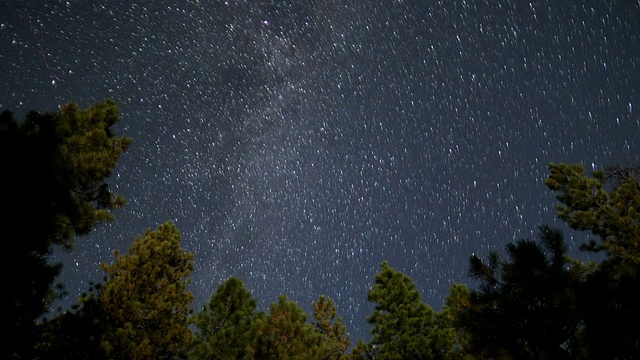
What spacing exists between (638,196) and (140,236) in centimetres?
1403

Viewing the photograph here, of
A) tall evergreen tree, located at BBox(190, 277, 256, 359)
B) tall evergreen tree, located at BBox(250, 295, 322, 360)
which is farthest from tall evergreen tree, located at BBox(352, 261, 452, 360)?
tall evergreen tree, located at BBox(190, 277, 256, 359)

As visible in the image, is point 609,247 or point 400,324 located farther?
point 400,324

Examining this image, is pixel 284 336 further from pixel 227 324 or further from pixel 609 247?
pixel 609 247

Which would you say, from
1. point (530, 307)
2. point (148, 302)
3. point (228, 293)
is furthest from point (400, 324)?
point (530, 307)

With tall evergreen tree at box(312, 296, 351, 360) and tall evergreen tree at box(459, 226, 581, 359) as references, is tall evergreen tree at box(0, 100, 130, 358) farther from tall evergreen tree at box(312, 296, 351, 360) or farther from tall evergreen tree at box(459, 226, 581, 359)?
tall evergreen tree at box(312, 296, 351, 360)

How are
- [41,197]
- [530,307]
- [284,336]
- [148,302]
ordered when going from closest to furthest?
[530,307], [41,197], [148,302], [284,336]

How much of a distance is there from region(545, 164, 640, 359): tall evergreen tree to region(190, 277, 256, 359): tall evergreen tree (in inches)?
321

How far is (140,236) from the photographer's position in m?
11.7

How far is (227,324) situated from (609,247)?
34.4 feet

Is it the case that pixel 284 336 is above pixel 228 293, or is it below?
below

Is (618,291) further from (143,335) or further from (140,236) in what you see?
(140,236)

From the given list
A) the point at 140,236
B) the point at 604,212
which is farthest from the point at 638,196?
the point at 140,236

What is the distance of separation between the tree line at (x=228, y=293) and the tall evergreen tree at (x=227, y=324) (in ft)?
0.11

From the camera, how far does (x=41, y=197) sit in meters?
6.14
